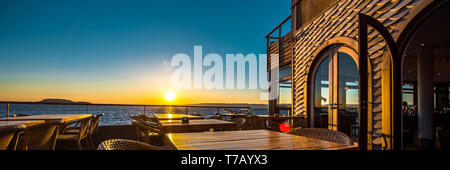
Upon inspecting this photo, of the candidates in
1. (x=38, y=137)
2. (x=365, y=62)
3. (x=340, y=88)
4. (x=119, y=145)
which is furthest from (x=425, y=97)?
(x=38, y=137)

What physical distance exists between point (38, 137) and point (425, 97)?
7.87m

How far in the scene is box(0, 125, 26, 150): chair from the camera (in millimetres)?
1630

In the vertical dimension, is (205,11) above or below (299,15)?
above

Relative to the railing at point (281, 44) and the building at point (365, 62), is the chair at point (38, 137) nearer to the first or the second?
the building at point (365, 62)

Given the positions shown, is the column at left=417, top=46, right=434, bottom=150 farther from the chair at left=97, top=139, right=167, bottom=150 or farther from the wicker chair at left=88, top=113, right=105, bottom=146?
the wicker chair at left=88, top=113, right=105, bottom=146

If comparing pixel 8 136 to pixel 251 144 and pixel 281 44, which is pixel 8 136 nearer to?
pixel 251 144

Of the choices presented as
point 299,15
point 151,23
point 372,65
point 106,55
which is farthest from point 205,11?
point 372,65

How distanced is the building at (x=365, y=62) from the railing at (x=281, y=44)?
36 mm

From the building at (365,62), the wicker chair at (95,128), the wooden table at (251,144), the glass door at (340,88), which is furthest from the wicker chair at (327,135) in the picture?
the wicker chair at (95,128)

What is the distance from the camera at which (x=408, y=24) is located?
10.5 ft

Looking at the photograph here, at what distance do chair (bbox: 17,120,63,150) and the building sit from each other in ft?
10.2

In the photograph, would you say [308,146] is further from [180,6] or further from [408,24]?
[180,6]

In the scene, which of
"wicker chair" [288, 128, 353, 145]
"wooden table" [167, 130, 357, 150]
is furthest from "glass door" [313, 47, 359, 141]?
"wooden table" [167, 130, 357, 150]
